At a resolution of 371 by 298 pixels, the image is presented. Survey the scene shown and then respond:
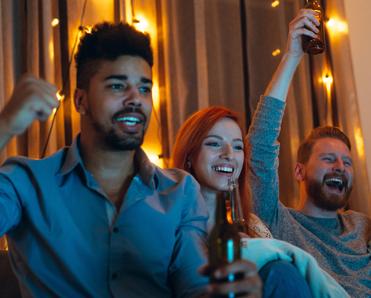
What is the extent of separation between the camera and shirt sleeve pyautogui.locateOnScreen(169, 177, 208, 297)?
1.18 meters

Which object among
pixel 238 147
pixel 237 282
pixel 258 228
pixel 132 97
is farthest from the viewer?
pixel 238 147

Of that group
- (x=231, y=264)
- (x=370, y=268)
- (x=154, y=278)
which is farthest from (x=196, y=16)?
(x=231, y=264)

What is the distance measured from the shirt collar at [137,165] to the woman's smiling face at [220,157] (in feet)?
1.32

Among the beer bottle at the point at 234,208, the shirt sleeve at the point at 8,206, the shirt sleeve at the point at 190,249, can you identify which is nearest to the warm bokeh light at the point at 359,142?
the beer bottle at the point at 234,208

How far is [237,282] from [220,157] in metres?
0.98

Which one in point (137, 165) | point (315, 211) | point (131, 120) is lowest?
point (315, 211)

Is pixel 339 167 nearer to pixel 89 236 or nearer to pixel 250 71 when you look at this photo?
pixel 250 71

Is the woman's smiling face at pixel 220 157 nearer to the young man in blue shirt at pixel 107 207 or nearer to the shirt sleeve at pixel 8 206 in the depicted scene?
the young man in blue shirt at pixel 107 207

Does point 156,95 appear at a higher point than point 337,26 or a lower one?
lower

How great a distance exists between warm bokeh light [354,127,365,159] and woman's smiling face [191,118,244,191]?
0.88 metres

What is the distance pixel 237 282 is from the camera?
0.76 m

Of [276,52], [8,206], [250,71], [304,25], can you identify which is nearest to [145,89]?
[8,206]

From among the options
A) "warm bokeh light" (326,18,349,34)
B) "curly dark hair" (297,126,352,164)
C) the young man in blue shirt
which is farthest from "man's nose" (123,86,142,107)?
"warm bokeh light" (326,18,349,34)

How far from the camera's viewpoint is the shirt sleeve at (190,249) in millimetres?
1179
